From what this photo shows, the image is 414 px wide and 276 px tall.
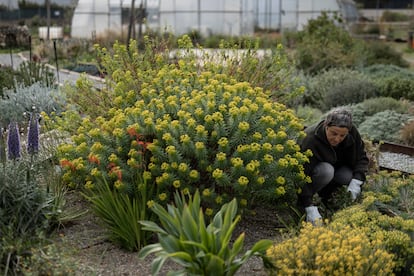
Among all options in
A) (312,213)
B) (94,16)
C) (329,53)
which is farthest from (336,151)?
(94,16)

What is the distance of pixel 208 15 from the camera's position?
24000 mm

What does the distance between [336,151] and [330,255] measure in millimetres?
1854

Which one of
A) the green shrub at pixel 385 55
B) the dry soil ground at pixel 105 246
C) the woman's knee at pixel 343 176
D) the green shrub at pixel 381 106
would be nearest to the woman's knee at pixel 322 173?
the woman's knee at pixel 343 176

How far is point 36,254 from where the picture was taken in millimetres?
3676

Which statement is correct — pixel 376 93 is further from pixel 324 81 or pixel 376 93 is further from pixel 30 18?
pixel 30 18

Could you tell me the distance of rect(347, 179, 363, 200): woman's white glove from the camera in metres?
4.93

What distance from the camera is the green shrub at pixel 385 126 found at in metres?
8.35

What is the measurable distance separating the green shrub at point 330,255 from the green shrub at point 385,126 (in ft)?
16.0

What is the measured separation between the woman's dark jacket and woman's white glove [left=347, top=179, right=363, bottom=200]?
0.22 ft

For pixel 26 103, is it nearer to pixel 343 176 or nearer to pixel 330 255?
pixel 343 176

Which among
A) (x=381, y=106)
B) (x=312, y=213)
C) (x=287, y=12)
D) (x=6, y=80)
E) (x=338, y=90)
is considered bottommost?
(x=312, y=213)

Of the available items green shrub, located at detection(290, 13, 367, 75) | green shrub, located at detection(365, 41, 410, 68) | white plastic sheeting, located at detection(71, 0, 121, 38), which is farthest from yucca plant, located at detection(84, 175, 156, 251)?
white plastic sheeting, located at detection(71, 0, 121, 38)

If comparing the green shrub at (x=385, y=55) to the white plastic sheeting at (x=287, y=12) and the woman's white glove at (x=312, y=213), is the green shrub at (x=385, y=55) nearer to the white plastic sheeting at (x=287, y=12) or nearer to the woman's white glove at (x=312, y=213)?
the white plastic sheeting at (x=287, y=12)

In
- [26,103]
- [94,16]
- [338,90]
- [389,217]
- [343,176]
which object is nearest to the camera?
[389,217]
